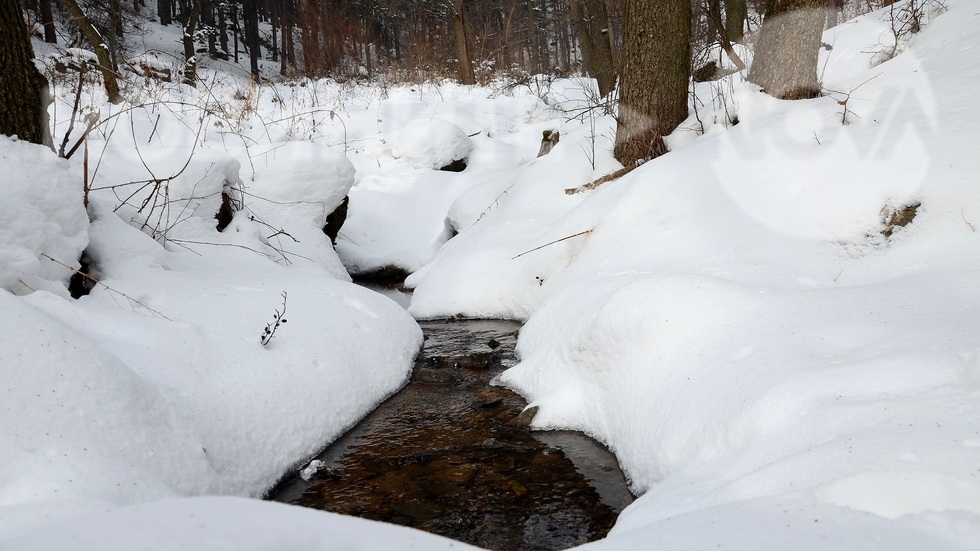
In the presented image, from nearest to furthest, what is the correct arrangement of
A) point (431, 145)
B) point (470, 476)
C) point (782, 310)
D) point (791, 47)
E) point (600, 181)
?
point (782, 310) < point (470, 476) < point (791, 47) < point (600, 181) < point (431, 145)

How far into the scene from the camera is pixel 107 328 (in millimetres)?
2463

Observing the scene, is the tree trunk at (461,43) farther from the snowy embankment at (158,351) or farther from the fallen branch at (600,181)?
the snowy embankment at (158,351)

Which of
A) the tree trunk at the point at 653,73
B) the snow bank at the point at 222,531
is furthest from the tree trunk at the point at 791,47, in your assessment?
the snow bank at the point at 222,531

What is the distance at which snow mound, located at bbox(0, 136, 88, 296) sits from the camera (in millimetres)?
2514

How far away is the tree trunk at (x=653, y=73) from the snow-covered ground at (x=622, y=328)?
0.21 meters

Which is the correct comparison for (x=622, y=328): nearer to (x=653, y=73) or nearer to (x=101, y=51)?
(x=653, y=73)

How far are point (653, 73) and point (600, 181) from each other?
934mm

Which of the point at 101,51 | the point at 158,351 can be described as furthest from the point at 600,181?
A: the point at 101,51

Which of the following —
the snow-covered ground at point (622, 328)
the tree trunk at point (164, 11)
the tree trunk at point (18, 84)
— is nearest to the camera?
the snow-covered ground at point (622, 328)

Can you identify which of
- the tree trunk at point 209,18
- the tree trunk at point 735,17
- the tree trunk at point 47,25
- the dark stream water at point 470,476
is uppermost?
the tree trunk at point 209,18

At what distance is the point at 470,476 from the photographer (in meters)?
2.53

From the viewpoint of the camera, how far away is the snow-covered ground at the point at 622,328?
133 centimetres

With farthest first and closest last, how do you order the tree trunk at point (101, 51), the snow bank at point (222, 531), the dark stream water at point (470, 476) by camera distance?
1. the tree trunk at point (101, 51)
2. the dark stream water at point (470, 476)
3. the snow bank at point (222, 531)

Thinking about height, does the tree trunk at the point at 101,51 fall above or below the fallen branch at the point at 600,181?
above
